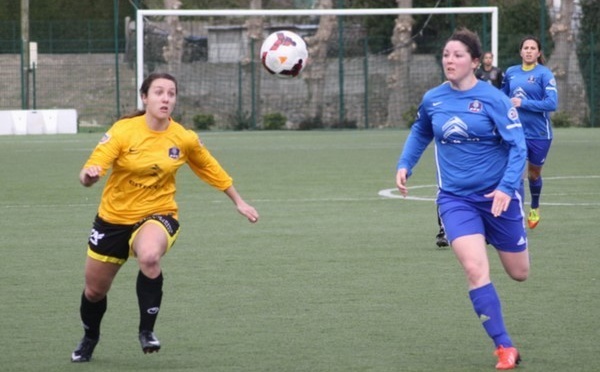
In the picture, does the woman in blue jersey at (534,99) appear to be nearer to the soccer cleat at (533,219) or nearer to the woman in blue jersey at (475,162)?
the soccer cleat at (533,219)

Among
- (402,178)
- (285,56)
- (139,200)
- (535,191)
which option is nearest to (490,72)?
(285,56)

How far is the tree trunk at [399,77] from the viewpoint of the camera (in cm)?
4106

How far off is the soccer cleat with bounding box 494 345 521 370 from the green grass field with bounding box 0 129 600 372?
13 cm

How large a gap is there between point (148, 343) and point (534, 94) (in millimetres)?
7794

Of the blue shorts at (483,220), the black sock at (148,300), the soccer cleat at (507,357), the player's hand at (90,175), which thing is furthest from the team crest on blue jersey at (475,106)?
the player's hand at (90,175)

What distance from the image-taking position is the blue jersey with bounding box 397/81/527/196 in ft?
24.1

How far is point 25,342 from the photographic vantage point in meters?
7.93

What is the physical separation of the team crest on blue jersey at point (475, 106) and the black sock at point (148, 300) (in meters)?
2.02

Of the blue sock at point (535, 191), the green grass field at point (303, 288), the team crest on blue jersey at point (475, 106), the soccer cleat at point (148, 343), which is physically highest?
the team crest on blue jersey at point (475, 106)

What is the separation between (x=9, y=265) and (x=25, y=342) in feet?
11.9

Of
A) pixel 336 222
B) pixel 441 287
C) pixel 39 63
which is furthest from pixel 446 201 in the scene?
pixel 39 63

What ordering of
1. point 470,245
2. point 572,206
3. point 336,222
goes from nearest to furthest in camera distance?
point 470,245 < point 336,222 < point 572,206

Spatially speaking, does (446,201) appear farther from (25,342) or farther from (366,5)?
(366,5)

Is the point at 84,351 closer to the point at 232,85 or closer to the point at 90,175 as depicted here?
the point at 90,175
